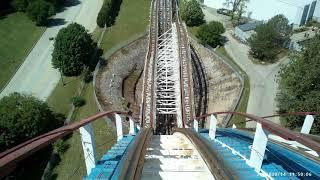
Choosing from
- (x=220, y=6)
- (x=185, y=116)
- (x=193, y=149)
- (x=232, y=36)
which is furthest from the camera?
(x=220, y=6)

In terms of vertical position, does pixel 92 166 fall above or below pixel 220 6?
below

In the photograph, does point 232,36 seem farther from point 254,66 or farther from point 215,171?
point 215,171

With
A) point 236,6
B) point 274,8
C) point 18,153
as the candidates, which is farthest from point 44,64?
point 18,153

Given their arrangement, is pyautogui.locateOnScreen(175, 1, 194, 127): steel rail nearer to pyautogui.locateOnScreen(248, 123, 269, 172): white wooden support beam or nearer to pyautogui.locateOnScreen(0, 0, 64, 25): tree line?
pyautogui.locateOnScreen(0, 0, 64, 25): tree line

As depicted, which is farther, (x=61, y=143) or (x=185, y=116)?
(x=61, y=143)

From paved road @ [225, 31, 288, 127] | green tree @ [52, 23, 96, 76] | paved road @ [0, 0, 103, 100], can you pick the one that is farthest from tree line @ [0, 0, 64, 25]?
paved road @ [225, 31, 288, 127]

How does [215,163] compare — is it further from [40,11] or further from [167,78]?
[40,11]

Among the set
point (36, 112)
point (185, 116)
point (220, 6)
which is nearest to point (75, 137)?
point (36, 112)
